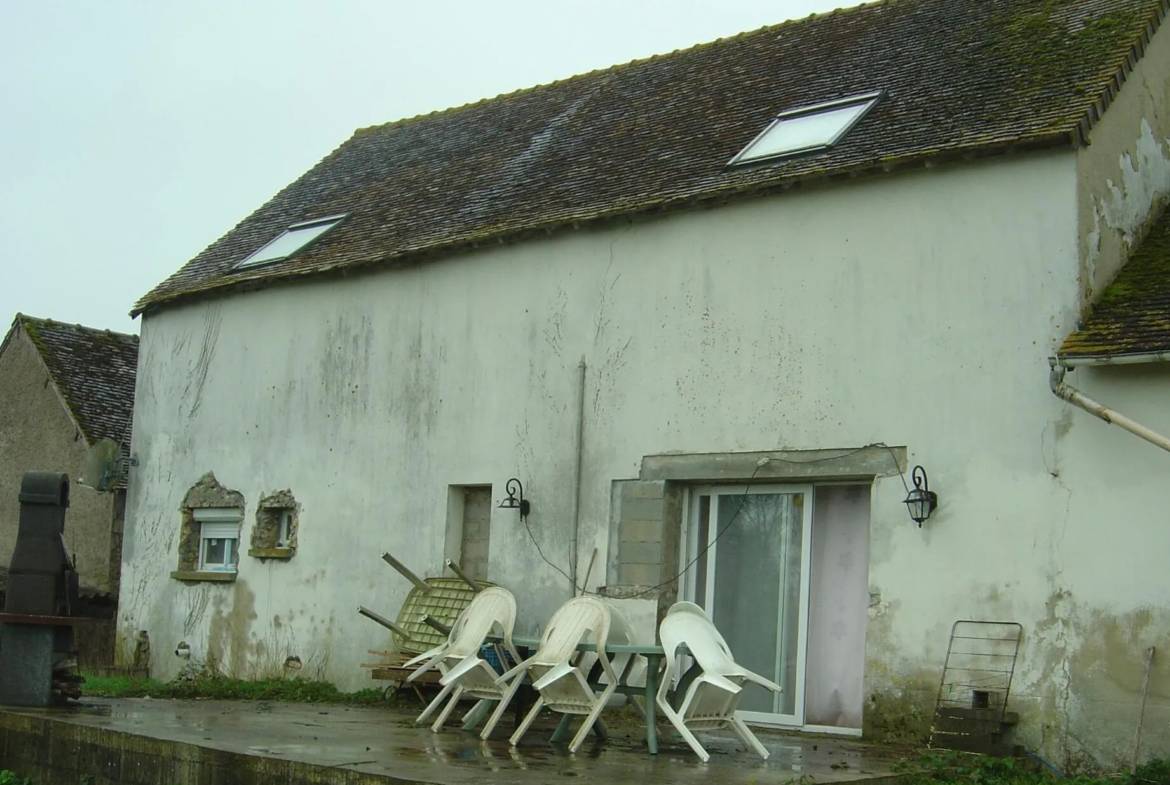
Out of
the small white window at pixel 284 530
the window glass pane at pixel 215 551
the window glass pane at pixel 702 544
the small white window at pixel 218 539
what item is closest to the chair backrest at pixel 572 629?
the window glass pane at pixel 702 544

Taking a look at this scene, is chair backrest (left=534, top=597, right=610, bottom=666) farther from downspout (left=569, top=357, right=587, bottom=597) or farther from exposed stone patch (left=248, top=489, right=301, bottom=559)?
exposed stone patch (left=248, top=489, right=301, bottom=559)

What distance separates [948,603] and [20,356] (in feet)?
60.9

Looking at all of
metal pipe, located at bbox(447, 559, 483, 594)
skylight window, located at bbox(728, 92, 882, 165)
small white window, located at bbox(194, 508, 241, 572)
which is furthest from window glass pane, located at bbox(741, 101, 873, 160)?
small white window, located at bbox(194, 508, 241, 572)

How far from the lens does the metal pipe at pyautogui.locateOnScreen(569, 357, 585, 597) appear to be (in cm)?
1216

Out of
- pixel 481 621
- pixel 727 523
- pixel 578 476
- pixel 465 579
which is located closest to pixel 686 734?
pixel 481 621

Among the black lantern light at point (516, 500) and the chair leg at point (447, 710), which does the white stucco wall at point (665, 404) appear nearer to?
the black lantern light at point (516, 500)

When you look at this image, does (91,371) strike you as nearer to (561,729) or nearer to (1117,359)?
(561,729)

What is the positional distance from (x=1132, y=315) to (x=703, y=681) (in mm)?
3949

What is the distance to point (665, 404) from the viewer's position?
38.6 feet

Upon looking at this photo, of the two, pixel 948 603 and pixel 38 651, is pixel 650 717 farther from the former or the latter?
pixel 38 651

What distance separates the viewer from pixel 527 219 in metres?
13.1

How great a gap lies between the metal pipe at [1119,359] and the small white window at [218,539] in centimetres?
971

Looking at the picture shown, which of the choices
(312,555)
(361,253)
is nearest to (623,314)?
(361,253)

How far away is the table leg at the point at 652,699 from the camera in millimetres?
8531
